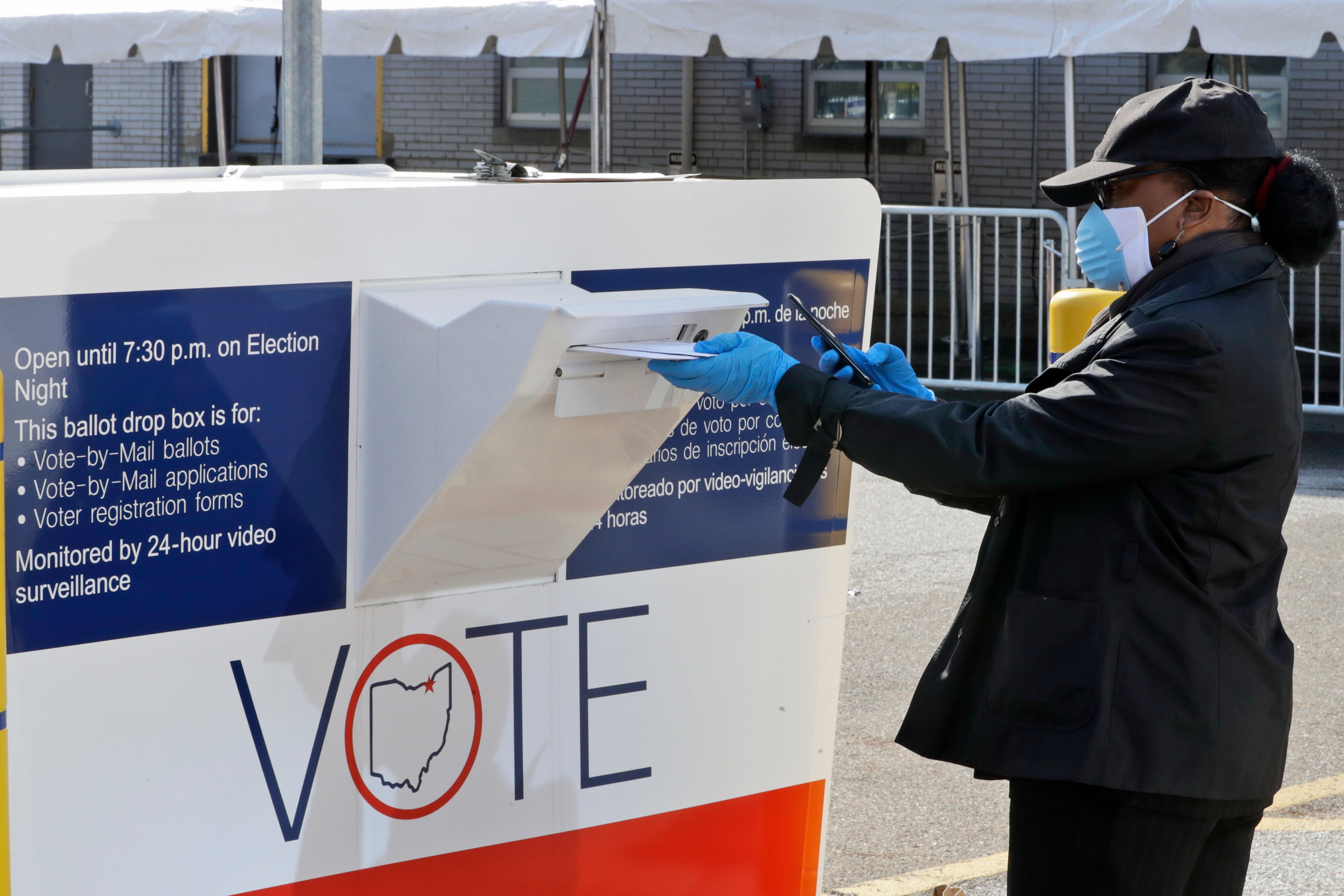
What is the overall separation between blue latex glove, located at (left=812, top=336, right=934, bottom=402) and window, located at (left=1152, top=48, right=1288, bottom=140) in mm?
10827

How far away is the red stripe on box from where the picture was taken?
7.72ft

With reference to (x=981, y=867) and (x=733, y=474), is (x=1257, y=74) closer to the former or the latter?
(x=981, y=867)

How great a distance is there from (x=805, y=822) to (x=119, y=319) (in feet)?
5.38

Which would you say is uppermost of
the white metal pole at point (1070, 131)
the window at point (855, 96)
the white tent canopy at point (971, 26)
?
the window at point (855, 96)

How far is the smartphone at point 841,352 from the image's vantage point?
215 centimetres

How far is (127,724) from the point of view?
6.66ft

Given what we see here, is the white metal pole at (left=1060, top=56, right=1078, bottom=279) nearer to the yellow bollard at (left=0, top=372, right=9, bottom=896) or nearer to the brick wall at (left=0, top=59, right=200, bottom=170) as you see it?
the yellow bollard at (left=0, top=372, right=9, bottom=896)

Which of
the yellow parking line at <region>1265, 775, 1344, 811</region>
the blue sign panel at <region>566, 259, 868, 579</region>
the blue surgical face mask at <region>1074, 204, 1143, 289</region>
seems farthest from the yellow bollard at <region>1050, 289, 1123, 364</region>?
the blue surgical face mask at <region>1074, 204, 1143, 289</region>

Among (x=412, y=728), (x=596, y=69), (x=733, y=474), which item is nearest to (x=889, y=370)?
(x=733, y=474)

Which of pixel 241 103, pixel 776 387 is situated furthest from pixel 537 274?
pixel 241 103

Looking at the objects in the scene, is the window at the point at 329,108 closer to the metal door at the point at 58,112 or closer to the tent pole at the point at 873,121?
the metal door at the point at 58,112

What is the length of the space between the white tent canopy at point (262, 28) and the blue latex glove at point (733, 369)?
7.44 metres

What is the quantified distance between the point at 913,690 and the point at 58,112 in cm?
1392

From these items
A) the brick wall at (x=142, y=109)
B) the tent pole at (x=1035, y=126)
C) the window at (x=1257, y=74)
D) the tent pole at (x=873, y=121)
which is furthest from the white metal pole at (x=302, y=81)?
the brick wall at (x=142, y=109)
